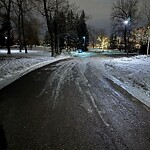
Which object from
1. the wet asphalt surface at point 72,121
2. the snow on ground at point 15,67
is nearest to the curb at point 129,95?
the wet asphalt surface at point 72,121

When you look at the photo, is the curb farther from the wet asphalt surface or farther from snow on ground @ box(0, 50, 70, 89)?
snow on ground @ box(0, 50, 70, 89)

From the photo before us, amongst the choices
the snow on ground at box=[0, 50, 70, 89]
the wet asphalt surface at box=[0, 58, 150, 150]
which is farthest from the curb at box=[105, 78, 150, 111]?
the snow on ground at box=[0, 50, 70, 89]

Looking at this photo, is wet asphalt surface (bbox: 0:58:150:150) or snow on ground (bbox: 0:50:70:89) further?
snow on ground (bbox: 0:50:70:89)

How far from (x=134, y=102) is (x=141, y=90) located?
2295 millimetres

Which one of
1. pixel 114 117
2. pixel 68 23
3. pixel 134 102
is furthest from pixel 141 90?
pixel 68 23

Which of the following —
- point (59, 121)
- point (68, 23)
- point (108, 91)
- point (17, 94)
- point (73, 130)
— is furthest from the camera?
point (68, 23)

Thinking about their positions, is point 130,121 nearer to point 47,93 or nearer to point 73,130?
point 73,130

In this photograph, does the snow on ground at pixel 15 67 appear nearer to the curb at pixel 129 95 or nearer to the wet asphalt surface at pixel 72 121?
the wet asphalt surface at pixel 72 121

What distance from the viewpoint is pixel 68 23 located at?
2044 inches

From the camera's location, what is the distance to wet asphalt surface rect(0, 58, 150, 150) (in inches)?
205

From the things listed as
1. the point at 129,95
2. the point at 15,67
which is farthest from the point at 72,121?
the point at 15,67

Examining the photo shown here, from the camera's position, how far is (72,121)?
6.66 m

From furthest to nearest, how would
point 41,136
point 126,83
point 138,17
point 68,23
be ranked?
point 138,17 → point 68,23 → point 126,83 → point 41,136

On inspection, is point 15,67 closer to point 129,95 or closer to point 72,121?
point 129,95
